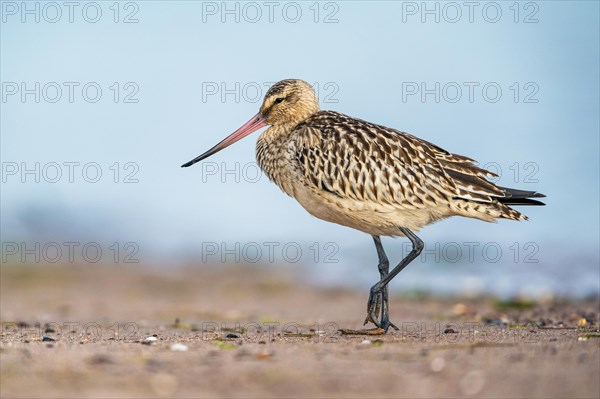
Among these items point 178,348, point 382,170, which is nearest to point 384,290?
point 382,170

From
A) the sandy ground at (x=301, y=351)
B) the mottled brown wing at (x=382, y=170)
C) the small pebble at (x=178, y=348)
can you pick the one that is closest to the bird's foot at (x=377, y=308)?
the sandy ground at (x=301, y=351)

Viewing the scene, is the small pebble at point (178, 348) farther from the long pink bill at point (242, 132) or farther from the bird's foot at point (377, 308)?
the long pink bill at point (242, 132)

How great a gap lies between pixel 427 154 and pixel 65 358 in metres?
5.19

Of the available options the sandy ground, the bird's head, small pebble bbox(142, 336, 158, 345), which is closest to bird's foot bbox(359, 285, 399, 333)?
the sandy ground

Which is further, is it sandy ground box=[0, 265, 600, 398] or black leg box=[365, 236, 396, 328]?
black leg box=[365, 236, 396, 328]

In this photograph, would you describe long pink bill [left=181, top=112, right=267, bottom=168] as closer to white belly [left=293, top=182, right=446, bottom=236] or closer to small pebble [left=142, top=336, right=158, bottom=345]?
white belly [left=293, top=182, right=446, bottom=236]

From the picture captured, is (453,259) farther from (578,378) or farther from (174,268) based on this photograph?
(578,378)

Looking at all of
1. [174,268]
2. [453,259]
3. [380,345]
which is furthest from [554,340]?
[174,268]

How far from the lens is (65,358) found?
8148 millimetres

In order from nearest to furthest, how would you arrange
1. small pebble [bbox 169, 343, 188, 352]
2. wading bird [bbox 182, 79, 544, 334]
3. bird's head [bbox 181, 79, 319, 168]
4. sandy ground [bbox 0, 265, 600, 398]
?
sandy ground [bbox 0, 265, 600, 398] < small pebble [bbox 169, 343, 188, 352] < wading bird [bbox 182, 79, 544, 334] < bird's head [bbox 181, 79, 319, 168]

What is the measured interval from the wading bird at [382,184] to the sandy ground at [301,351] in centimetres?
128

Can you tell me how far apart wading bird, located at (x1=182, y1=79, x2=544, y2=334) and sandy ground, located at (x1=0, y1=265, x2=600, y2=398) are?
1276 millimetres

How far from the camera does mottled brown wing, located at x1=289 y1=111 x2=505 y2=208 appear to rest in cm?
1116

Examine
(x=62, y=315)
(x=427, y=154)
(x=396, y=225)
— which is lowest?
(x=62, y=315)
